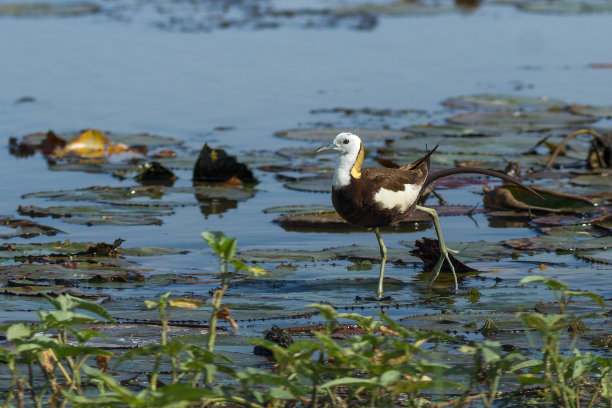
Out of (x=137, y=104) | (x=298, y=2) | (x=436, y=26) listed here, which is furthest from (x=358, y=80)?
(x=298, y=2)

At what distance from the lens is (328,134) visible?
9648 millimetres

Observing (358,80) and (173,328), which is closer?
(173,328)

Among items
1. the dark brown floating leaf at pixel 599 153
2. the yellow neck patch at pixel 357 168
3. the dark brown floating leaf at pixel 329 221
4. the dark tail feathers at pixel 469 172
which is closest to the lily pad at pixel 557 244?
the dark tail feathers at pixel 469 172

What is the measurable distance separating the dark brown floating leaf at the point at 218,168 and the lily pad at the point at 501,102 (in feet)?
13.4

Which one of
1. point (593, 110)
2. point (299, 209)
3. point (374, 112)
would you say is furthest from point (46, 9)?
point (299, 209)

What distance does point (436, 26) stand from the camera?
2088 cm

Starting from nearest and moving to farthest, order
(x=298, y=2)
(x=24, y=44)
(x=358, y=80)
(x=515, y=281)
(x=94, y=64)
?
(x=515, y=281)
(x=358, y=80)
(x=94, y=64)
(x=24, y=44)
(x=298, y=2)

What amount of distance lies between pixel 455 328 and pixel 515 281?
3.28 feet

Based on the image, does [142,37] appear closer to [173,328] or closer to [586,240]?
[586,240]

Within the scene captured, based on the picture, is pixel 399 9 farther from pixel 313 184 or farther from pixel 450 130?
pixel 313 184

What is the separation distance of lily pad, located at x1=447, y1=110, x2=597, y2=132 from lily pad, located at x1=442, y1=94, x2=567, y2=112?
18.2 inches

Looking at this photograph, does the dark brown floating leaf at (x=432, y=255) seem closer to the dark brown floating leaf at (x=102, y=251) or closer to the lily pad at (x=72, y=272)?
the lily pad at (x=72, y=272)

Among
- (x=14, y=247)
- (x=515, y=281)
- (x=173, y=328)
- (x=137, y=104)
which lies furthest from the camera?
(x=137, y=104)

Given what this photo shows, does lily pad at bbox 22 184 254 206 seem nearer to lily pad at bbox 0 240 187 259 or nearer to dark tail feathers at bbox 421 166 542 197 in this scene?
lily pad at bbox 0 240 187 259
